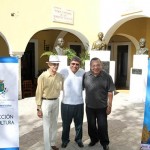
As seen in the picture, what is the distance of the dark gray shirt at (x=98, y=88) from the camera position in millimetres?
4086

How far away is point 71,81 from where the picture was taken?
4172mm

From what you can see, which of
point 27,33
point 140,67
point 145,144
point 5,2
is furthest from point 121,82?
point 145,144

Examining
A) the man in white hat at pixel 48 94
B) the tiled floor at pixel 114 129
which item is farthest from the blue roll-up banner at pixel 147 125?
the man in white hat at pixel 48 94

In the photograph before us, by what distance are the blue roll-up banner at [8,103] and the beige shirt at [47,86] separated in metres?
0.54

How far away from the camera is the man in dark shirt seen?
4.07m

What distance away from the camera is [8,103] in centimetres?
348

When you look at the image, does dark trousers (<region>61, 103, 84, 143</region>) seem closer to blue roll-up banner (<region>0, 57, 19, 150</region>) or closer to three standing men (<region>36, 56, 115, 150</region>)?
three standing men (<region>36, 56, 115, 150</region>)

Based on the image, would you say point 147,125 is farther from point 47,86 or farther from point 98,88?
point 47,86

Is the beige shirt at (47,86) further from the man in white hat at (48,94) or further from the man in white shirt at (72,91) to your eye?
the man in white shirt at (72,91)

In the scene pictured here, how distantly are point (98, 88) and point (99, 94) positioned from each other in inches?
4.1

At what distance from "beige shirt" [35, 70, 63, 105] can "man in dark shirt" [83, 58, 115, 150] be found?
1.67 feet

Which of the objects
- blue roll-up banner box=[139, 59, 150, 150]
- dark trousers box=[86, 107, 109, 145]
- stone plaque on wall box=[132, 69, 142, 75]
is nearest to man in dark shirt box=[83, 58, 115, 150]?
dark trousers box=[86, 107, 109, 145]

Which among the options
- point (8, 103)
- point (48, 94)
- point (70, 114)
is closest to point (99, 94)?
point (70, 114)

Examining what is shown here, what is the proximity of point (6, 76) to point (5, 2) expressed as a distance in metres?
5.74
